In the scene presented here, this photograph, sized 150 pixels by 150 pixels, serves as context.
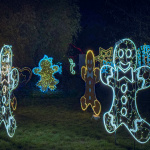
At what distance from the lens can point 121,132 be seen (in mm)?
7578

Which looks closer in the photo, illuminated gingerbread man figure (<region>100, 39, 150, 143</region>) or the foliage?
illuminated gingerbread man figure (<region>100, 39, 150, 143</region>)

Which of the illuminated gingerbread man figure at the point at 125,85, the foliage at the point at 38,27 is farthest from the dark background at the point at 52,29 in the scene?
the illuminated gingerbread man figure at the point at 125,85

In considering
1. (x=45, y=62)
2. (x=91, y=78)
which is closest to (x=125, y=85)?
(x=91, y=78)

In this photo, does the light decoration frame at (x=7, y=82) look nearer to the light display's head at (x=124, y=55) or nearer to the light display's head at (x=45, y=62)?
the light display's head at (x=124, y=55)

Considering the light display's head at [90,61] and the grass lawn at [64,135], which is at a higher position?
the light display's head at [90,61]

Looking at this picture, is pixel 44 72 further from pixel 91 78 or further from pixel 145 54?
pixel 91 78

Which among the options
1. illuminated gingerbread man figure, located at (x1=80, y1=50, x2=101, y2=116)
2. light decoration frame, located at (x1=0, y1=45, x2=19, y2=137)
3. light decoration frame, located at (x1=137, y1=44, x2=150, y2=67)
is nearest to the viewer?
light decoration frame, located at (x1=0, y1=45, x2=19, y2=137)

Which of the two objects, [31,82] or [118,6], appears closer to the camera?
[118,6]

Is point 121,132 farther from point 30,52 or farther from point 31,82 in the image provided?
point 31,82

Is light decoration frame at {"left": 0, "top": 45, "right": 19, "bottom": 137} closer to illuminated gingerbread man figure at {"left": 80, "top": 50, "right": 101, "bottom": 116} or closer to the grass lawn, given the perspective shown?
the grass lawn

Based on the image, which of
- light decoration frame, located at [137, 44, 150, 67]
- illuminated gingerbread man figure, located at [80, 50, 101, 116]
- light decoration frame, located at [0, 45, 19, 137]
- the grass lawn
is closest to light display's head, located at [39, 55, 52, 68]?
light decoration frame, located at [137, 44, 150, 67]

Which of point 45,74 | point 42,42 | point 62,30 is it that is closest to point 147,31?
point 62,30

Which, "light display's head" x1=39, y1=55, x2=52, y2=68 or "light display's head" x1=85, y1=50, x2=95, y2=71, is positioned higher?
"light display's head" x1=39, y1=55, x2=52, y2=68

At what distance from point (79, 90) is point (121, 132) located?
12.7 m
